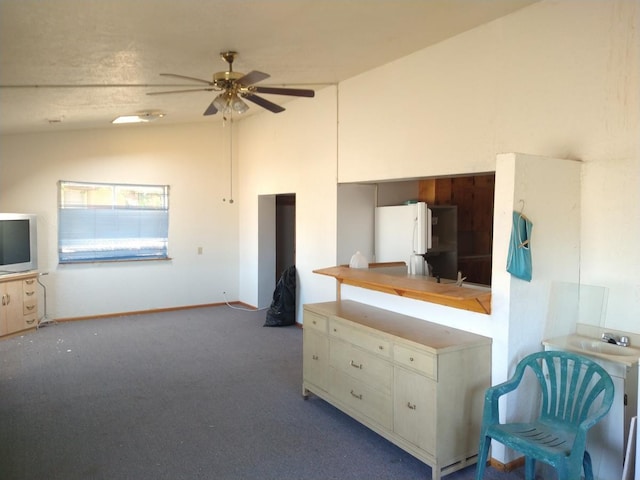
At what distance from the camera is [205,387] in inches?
160

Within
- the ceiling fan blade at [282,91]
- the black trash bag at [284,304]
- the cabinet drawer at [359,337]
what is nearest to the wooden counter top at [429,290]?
the cabinet drawer at [359,337]

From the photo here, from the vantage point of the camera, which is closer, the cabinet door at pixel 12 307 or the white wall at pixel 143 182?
the cabinet door at pixel 12 307

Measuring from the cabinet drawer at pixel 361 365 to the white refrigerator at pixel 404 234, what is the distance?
1.20 metres

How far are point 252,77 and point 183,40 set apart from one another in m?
0.59

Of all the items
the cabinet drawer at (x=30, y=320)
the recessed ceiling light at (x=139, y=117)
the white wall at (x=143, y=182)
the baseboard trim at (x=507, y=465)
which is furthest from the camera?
the white wall at (x=143, y=182)

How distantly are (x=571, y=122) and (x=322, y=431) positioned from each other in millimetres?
2775

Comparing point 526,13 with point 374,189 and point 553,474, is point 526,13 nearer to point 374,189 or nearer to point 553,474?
point 374,189

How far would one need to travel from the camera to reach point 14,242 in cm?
567

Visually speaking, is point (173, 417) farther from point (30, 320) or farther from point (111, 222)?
point (111, 222)

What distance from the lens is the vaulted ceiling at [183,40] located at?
8.64 ft

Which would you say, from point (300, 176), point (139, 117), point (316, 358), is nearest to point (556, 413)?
point (316, 358)

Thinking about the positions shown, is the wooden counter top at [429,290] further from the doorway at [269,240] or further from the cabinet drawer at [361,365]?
the doorway at [269,240]

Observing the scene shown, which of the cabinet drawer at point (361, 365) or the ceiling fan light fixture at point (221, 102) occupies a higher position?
the ceiling fan light fixture at point (221, 102)

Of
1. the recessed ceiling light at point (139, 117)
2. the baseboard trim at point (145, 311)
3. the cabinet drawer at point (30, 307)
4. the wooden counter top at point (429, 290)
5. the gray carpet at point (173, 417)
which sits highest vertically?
the recessed ceiling light at point (139, 117)
